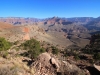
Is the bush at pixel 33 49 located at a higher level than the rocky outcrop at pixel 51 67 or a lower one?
lower

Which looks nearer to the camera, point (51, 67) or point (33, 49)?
point (51, 67)

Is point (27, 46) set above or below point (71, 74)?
below

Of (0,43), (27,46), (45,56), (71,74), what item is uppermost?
(45,56)

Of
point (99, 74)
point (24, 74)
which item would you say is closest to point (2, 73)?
point (24, 74)

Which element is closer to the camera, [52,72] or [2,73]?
[2,73]

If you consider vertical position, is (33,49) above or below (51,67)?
below

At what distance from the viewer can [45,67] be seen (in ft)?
43.5

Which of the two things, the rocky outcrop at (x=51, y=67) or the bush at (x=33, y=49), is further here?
the bush at (x=33, y=49)

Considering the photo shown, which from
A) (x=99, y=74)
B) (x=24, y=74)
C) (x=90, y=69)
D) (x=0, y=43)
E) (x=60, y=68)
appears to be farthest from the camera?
(x=0, y=43)

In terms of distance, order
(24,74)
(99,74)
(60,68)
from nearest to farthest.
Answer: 1. (24,74)
2. (60,68)
3. (99,74)

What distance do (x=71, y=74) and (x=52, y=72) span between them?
1724 millimetres

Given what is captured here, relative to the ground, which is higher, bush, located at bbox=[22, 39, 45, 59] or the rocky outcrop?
the rocky outcrop

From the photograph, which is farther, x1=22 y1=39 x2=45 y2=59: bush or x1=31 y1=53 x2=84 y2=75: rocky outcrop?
x1=22 y1=39 x2=45 y2=59: bush

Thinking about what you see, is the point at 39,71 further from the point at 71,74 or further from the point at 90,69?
the point at 90,69
